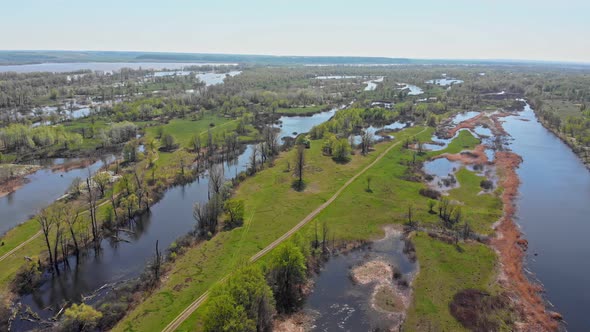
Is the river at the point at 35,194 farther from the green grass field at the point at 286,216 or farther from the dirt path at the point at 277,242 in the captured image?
the dirt path at the point at 277,242

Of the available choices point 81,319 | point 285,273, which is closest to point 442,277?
point 285,273

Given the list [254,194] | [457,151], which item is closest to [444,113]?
[457,151]

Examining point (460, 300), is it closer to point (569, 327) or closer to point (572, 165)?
point (569, 327)

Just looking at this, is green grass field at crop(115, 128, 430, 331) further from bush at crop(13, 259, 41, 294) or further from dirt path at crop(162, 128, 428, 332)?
bush at crop(13, 259, 41, 294)

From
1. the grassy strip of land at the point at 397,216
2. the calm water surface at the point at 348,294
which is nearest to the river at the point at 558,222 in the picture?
the grassy strip of land at the point at 397,216

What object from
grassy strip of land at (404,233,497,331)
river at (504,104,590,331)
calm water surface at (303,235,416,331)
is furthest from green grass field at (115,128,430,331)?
river at (504,104,590,331)

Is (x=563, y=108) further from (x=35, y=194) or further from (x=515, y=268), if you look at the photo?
(x=35, y=194)
